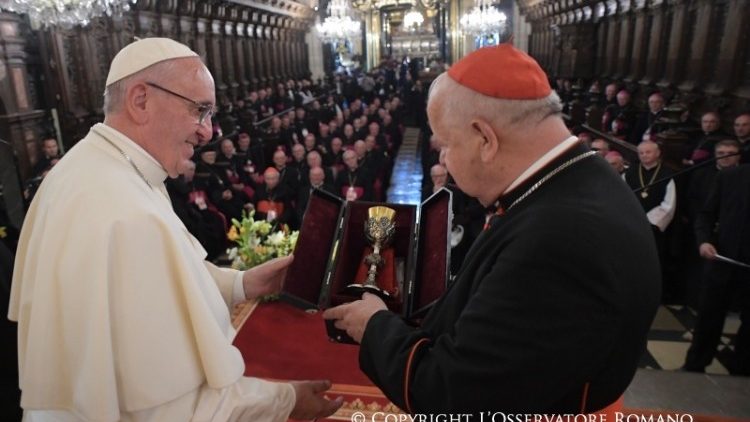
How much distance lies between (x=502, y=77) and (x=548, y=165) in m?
0.25

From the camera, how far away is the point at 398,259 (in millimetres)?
3135

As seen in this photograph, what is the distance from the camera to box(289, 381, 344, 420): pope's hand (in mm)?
1813

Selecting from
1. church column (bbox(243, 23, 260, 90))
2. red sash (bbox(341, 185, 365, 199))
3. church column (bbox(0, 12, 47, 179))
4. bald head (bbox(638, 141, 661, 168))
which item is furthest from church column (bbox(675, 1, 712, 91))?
church column (bbox(243, 23, 260, 90))

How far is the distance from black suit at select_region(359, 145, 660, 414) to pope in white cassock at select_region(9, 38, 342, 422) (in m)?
0.65

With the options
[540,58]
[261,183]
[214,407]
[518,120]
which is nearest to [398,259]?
[214,407]

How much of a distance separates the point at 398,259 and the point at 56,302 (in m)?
1.96

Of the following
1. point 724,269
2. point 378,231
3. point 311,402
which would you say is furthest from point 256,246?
point 724,269

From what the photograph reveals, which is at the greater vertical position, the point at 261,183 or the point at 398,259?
the point at 398,259

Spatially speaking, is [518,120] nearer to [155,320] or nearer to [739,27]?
[155,320]

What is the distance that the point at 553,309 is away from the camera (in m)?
1.12

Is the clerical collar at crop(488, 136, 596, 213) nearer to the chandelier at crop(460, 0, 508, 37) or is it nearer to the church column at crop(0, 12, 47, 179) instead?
the church column at crop(0, 12, 47, 179)

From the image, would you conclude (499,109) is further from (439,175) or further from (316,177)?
(316,177)

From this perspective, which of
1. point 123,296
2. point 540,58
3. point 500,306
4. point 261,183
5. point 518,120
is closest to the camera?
point 500,306

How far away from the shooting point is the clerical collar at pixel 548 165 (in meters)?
1.31
